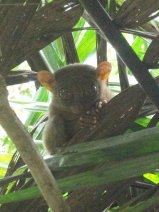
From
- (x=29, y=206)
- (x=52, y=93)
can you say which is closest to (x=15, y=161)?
(x=29, y=206)

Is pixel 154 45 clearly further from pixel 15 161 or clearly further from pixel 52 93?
pixel 52 93

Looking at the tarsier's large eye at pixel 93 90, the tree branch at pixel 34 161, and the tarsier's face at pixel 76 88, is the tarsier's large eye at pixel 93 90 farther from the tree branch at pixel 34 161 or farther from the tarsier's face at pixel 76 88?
the tree branch at pixel 34 161

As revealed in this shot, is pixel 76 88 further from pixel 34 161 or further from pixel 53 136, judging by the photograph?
pixel 34 161

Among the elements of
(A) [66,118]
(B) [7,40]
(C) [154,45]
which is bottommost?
(A) [66,118]

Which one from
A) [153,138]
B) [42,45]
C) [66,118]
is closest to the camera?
[153,138]

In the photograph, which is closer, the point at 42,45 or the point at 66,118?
the point at 42,45

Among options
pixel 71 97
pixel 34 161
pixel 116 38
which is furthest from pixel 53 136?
pixel 34 161

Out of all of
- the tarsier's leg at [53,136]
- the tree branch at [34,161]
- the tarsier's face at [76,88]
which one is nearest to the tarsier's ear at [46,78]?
the tarsier's face at [76,88]
